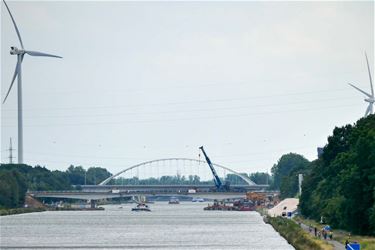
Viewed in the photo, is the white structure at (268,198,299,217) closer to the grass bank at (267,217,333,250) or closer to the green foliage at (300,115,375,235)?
the green foliage at (300,115,375,235)

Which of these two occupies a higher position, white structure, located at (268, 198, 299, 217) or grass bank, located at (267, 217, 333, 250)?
white structure, located at (268, 198, 299, 217)

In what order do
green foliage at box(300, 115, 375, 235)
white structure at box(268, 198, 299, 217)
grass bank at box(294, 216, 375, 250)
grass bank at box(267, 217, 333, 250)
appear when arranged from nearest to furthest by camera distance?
1. grass bank at box(294, 216, 375, 250)
2. grass bank at box(267, 217, 333, 250)
3. green foliage at box(300, 115, 375, 235)
4. white structure at box(268, 198, 299, 217)

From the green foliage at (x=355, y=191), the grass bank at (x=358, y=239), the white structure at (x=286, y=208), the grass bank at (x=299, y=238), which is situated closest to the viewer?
the grass bank at (x=358, y=239)

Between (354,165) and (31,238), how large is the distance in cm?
3583

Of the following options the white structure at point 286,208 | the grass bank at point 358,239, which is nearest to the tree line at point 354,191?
the grass bank at point 358,239

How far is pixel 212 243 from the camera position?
3939 inches

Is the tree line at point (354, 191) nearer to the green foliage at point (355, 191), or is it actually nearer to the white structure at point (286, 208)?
the green foliage at point (355, 191)

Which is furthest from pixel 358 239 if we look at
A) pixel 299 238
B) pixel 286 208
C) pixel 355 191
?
pixel 286 208

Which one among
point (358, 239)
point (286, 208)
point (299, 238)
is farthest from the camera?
point (286, 208)

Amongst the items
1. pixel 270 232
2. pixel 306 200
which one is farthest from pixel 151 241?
pixel 306 200

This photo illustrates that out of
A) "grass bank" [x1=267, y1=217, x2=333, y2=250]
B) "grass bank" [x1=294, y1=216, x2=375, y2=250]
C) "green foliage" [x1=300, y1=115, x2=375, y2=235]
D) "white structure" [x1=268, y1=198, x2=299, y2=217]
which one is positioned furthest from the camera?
"white structure" [x1=268, y1=198, x2=299, y2=217]

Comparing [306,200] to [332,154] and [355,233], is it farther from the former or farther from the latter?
[355,233]

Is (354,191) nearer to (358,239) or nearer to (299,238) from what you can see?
(299,238)

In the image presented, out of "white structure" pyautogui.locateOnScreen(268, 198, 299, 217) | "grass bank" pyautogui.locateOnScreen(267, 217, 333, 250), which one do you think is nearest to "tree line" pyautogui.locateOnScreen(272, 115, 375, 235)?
"grass bank" pyautogui.locateOnScreen(267, 217, 333, 250)
